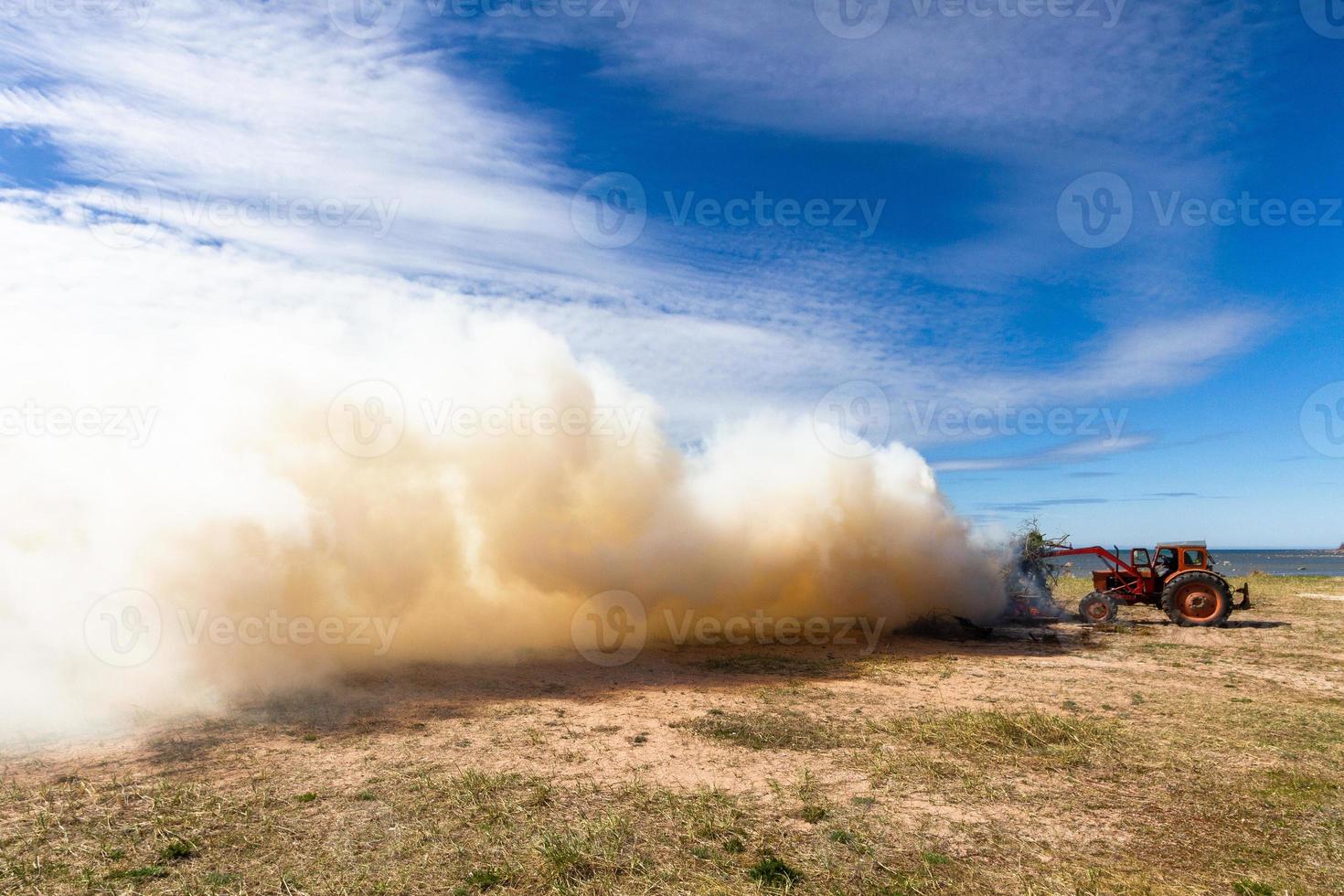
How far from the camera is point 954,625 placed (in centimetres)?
2367

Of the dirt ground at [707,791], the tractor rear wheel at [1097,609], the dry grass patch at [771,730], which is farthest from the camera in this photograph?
the tractor rear wheel at [1097,609]

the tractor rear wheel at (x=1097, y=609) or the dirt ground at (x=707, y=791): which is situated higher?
the tractor rear wheel at (x=1097, y=609)

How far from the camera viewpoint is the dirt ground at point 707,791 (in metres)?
7.18

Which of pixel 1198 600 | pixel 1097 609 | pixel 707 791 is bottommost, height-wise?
pixel 707 791

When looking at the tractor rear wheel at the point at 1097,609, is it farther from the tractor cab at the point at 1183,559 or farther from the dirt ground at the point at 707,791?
the dirt ground at the point at 707,791

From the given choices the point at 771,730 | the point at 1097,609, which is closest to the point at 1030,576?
the point at 1097,609

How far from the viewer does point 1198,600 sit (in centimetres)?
2341

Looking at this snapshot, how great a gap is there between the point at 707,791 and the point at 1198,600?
21627mm

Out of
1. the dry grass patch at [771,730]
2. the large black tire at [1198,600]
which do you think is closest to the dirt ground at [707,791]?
the dry grass patch at [771,730]

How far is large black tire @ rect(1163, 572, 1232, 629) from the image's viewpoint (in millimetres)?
23141

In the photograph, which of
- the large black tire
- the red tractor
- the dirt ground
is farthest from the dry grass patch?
the large black tire

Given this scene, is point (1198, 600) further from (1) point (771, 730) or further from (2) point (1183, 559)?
(1) point (771, 730)

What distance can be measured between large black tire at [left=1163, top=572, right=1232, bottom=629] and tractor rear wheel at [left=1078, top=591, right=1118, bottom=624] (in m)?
1.64

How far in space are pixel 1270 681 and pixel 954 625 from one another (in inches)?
347
